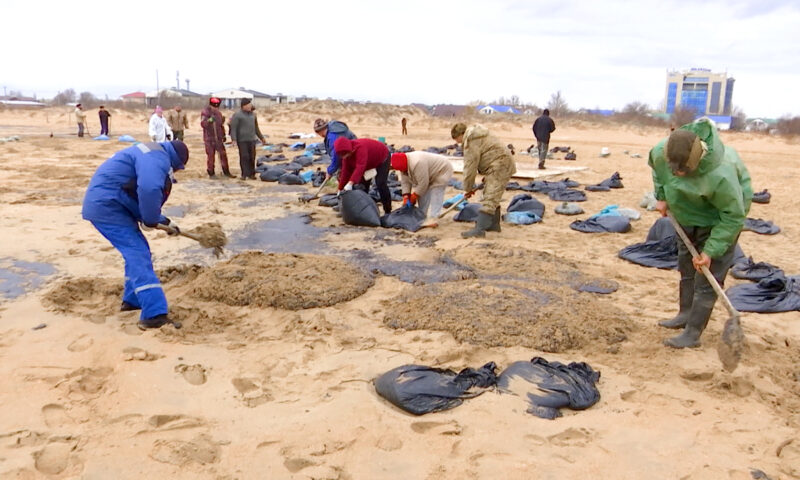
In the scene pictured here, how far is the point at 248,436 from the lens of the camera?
8.49ft

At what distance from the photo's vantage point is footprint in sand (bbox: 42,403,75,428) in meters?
2.63

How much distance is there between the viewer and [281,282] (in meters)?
A: 4.39

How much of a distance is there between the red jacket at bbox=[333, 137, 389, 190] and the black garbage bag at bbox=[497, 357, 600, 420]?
393cm

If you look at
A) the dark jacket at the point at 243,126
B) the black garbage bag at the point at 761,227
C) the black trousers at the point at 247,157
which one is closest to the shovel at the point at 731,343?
the black garbage bag at the point at 761,227

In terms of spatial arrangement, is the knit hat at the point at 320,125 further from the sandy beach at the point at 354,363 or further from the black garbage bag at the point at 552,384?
the black garbage bag at the point at 552,384

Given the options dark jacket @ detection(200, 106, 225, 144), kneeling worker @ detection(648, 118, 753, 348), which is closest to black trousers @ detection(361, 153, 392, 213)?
kneeling worker @ detection(648, 118, 753, 348)

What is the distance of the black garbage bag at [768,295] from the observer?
4.32 meters

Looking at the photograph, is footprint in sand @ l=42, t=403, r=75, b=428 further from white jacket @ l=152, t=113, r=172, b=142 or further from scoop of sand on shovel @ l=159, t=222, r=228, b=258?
white jacket @ l=152, t=113, r=172, b=142

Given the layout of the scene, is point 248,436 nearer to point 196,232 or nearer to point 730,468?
point 730,468

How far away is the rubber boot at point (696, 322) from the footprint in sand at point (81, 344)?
136 inches

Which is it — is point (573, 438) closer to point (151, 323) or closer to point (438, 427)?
point (438, 427)

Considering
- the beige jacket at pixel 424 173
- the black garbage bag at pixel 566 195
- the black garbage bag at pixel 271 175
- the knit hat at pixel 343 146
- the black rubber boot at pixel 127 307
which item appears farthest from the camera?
the black garbage bag at pixel 271 175

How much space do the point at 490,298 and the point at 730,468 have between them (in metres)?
1.93

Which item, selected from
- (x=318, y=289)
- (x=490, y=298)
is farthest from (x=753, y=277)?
(x=318, y=289)
